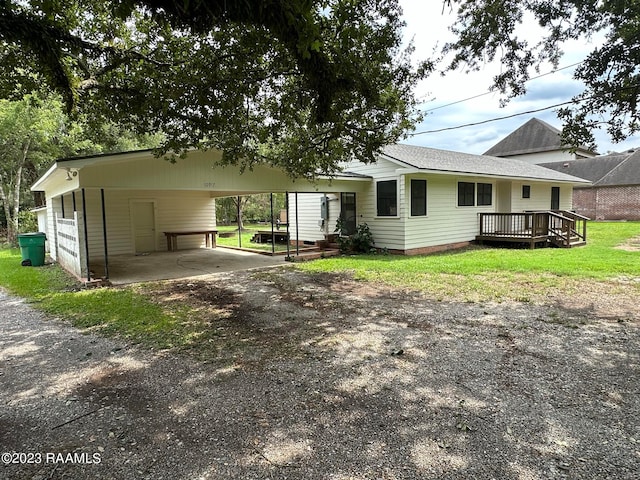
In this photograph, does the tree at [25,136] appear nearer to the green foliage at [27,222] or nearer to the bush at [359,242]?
the green foliage at [27,222]

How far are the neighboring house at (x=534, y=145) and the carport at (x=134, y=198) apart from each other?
115 feet

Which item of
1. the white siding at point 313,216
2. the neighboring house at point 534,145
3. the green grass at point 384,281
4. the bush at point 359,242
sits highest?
the neighboring house at point 534,145

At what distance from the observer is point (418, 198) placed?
39.9 feet

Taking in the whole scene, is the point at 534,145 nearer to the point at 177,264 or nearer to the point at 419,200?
the point at 419,200

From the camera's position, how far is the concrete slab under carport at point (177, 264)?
9.06 meters

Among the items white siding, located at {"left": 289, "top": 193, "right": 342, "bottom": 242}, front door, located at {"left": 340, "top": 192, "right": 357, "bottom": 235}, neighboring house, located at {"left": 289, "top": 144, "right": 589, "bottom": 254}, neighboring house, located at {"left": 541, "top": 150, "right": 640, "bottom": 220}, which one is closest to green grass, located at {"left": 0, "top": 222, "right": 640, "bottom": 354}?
neighboring house, located at {"left": 289, "top": 144, "right": 589, "bottom": 254}

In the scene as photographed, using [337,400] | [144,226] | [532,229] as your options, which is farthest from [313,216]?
[337,400]

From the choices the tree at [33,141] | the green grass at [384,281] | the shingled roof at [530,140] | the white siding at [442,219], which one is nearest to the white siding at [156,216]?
the green grass at [384,281]

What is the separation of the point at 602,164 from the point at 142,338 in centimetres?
3641

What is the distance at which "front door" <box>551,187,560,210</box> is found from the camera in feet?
59.5

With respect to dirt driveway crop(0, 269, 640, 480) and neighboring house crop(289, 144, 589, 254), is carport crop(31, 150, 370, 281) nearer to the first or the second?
neighboring house crop(289, 144, 589, 254)

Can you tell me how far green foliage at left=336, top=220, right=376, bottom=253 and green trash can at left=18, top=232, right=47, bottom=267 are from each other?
8.93 meters

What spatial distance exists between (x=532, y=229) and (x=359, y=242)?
609 cm

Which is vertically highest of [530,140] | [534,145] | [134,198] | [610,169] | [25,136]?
[530,140]
